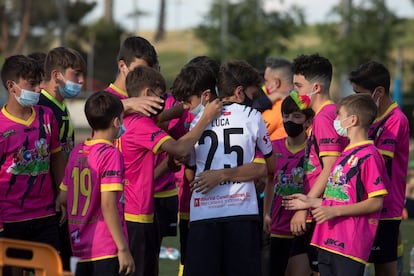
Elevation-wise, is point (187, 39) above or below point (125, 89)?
above

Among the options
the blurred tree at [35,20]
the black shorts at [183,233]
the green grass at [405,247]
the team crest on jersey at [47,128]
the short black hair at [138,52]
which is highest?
the blurred tree at [35,20]

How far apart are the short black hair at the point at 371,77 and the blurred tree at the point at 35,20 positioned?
51224 mm

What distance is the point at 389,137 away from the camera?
770 centimetres

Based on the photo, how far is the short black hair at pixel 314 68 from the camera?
7566 millimetres

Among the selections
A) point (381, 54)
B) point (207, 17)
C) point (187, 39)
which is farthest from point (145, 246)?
point (187, 39)

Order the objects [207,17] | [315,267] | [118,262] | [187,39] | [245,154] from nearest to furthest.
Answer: [118,262]
[245,154]
[315,267]
[207,17]
[187,39]

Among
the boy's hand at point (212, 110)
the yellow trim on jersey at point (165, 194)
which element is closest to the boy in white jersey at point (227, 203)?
the boy's hand at point (212, 110)

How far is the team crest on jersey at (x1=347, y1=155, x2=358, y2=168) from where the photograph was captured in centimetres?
686

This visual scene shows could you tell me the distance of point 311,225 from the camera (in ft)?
25.5

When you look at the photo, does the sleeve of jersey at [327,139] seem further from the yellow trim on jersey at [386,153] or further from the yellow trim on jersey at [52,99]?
the yellow trim on jersey at [52,99]

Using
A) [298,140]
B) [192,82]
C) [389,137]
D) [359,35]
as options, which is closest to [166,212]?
[298,140]

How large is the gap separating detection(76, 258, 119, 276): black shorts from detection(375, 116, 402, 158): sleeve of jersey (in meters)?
2.51

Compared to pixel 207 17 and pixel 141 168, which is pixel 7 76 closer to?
pixel 141 168

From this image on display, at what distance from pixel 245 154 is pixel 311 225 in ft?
4.04
